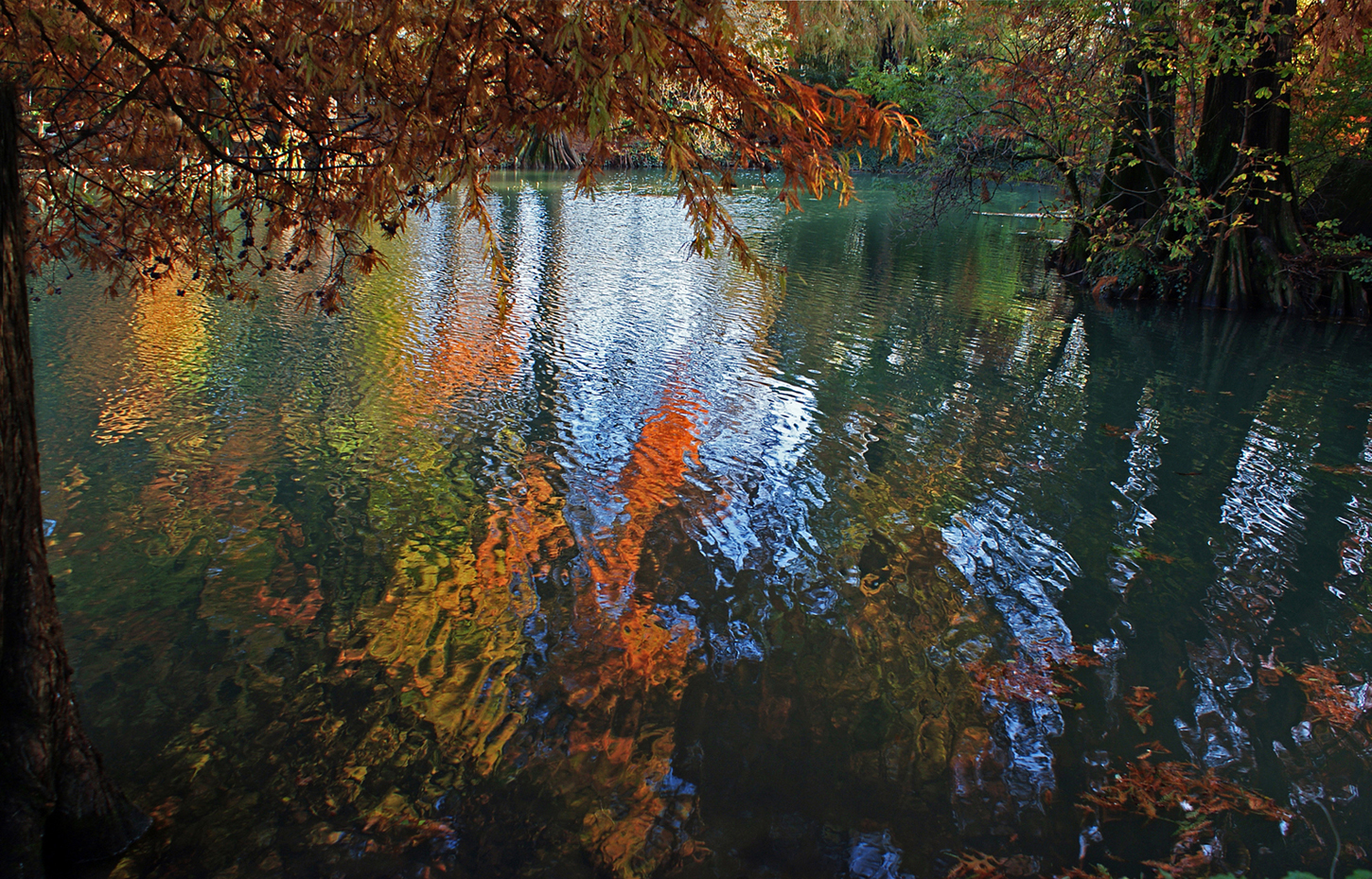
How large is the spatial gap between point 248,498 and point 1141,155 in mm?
16677

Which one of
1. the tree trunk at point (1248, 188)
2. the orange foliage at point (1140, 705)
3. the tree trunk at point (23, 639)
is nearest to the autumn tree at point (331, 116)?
the tree trunk at point (23, 639)

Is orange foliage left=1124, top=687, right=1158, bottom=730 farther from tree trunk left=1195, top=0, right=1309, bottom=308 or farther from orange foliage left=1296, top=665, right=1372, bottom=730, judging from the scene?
tree trunk left=1195, top=0, right=1309, bottom=308

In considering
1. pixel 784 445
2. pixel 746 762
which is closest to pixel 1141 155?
pixel 784 445

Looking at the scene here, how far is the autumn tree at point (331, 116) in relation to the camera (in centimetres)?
294

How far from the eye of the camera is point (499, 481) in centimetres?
723

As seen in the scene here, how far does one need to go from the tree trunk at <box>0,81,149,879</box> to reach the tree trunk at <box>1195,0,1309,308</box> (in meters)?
16.0

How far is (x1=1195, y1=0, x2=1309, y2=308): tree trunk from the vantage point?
14.2 meters

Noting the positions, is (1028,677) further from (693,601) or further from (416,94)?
(416,94)

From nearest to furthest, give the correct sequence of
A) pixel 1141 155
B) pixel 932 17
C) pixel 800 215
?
pixel 1141 155, pixel 932 17, pixel 800 215

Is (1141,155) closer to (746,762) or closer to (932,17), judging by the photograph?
(932,17)

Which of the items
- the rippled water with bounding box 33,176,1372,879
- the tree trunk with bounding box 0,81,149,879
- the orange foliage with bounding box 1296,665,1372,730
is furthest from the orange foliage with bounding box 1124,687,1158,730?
the tree trunk with bounding box 0,81,149,879

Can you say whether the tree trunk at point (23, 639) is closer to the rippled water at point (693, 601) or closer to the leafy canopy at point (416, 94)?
the rippled water at point (693, 601)

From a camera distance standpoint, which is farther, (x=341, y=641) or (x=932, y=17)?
(x=932, y=17)

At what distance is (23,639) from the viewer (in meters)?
2.96
